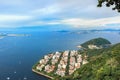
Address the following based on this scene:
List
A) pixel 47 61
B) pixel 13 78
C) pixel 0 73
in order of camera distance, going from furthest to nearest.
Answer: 1. pixel 47 61
2. pixel 0 73
3. pixel 13 78

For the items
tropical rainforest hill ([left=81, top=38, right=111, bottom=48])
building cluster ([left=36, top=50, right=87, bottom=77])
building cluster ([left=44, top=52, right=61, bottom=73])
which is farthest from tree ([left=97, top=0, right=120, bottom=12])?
tropical rainforest hill ([left=81, top=38, right=111, bottom=48])

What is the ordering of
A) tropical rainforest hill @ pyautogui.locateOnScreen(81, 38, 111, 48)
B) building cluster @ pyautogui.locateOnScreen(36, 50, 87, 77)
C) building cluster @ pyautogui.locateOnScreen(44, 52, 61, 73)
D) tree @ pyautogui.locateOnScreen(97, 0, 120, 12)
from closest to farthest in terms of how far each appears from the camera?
tree @ pyautogui.locateOnScreen(97, 0, 120, 12) < building cluster @ pyautogui.locateOnScreen(36, 50, 87, 77) < building cluster @ pyautogui.locateOnScreen(44, 52, 61, 73) < tropical rainforest hill @ pyautogui.locateOnScreen(81, 38, 111, 48)

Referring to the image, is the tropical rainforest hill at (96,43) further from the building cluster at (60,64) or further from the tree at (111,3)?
the tree at (111,3)

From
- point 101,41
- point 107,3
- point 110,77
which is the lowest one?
point 101,41

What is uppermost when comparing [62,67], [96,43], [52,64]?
[62,67]

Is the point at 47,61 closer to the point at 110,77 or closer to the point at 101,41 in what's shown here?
the point at 110,77

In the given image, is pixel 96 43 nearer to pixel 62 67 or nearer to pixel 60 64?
pixel 60 64

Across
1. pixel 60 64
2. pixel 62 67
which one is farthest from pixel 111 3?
pixel 60 64

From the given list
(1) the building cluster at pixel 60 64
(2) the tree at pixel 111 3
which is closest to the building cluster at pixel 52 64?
(1) the building cluster at pixel 60 64

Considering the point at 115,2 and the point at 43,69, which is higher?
the point at 115,2

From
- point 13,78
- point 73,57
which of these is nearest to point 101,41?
point 73,57

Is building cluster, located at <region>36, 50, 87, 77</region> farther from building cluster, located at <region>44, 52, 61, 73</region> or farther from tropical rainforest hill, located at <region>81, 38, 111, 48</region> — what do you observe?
tropical rainforest hill, located at <region>81, 38, 111, 48</region>
